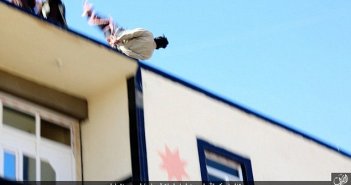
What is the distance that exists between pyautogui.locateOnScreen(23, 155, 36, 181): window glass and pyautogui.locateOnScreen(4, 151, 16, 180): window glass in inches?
5.4

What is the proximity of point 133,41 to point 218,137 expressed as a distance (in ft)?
5.16

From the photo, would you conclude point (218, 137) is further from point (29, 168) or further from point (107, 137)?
point (29, 168)

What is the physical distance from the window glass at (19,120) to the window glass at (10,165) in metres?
0.40

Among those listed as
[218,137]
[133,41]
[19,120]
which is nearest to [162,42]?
[133,41]

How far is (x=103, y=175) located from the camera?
38.5 ft

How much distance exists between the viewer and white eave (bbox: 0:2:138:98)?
11.4m

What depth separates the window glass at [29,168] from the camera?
448 inches

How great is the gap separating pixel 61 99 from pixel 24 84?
19.3 inches

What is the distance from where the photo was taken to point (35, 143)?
11.7 metres

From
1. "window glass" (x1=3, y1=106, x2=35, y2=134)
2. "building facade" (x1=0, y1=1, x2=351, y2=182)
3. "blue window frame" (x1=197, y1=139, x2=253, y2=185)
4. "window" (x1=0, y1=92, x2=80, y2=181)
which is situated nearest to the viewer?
"window" (x1=0, y1=92, x2=80, y2=181)

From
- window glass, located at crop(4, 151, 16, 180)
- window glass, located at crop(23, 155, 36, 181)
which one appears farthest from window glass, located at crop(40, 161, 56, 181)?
window glass, located at crop(4, 151, 16, 180)

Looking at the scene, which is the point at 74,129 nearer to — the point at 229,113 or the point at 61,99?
the point at 61,99

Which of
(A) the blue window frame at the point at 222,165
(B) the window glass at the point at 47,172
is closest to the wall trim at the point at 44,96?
(B) the window glass at the point at 47,172

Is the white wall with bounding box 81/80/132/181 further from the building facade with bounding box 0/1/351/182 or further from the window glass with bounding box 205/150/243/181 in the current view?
the window glass with bounding box 205/150/243/181
